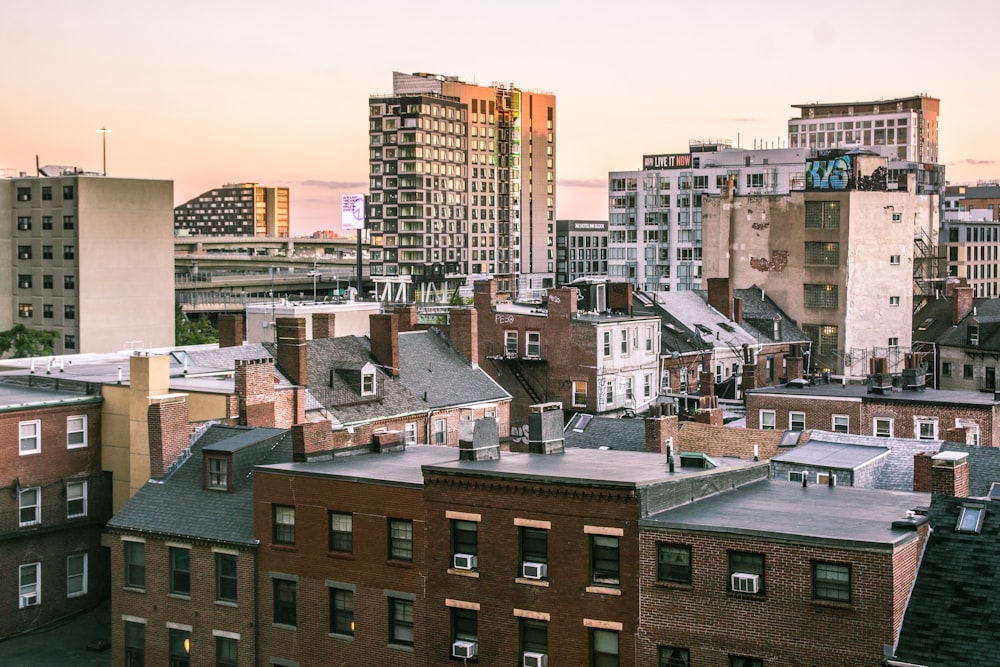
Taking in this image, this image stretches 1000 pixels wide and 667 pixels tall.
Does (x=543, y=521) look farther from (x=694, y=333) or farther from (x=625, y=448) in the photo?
(x=694, y=333)

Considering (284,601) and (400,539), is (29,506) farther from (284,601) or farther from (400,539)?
(400,539)

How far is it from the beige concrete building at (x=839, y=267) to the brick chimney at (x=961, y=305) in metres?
4.46

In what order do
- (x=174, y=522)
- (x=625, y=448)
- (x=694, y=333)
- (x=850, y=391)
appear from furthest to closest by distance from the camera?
(x=694, y=333) → (x=850, y=391) → (x=625, y=448) → (x=174, y=522)

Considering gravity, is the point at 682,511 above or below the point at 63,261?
below

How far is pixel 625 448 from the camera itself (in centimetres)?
6353

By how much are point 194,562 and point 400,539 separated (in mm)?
9647

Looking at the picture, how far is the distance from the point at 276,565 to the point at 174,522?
5.51 m

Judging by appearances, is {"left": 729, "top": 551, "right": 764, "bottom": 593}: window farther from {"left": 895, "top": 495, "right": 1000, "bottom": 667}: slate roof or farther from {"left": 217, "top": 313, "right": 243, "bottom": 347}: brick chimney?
{"left": 217, "top": 313, "right": 243, "bottom": 347}: brick chimney

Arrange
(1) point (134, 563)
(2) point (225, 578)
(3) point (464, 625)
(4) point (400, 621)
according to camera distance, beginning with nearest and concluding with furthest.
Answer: (3) point (464, 625), (4) point (400, 621), (2) point (225, 578), (1) point (134, 563)

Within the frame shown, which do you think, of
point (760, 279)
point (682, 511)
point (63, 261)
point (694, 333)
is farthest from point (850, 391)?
point (63, 261)

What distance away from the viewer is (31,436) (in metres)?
57.5

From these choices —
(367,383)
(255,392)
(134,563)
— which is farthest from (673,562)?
(367,383)

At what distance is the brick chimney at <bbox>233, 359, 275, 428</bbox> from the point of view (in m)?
56.6

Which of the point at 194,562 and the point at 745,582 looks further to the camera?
the point at 194,562
